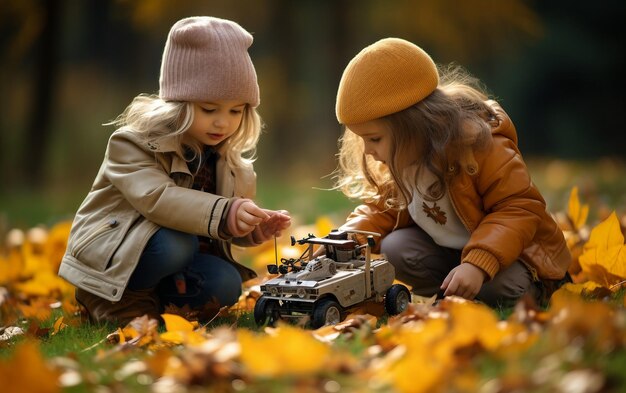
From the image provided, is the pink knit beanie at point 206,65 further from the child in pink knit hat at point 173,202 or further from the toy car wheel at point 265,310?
the toy car wheel at point 265,310

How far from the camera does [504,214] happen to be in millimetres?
2873

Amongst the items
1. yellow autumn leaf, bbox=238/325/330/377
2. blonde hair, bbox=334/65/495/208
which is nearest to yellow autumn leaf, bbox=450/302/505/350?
yellow autumn leaf, bbox=238/325/330/377

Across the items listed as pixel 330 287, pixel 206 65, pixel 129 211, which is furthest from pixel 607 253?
pixel 129 211

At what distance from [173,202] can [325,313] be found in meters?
0.78

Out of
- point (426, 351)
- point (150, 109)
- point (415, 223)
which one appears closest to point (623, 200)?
point (415, 223)

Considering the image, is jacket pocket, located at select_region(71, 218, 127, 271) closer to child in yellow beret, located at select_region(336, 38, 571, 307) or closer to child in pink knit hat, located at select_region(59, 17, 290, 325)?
child in pink knit hat, located at select_region(59, 17, 290, 325)

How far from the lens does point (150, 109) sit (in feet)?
10.6

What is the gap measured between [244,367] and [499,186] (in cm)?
143

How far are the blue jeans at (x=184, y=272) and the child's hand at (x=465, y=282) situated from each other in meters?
0.97

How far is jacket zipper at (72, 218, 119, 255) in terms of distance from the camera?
3.10 metres

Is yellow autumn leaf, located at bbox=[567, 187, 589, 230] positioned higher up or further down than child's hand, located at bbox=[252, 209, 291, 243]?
further down

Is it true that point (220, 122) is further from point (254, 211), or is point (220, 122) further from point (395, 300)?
point (395, 300)

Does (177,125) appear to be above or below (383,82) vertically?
below

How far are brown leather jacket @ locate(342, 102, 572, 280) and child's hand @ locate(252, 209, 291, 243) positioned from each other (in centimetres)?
64
